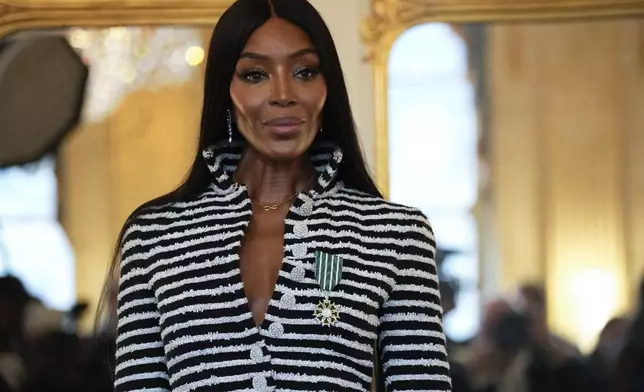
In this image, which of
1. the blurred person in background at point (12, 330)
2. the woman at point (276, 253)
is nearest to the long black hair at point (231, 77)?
the woman at point (276, 253)

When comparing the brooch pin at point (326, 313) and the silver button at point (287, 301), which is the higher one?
the silver button at point (287, 301)

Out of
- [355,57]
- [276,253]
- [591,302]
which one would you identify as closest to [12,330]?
[355,57]

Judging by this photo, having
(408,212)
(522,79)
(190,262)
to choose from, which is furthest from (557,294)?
(190,262)

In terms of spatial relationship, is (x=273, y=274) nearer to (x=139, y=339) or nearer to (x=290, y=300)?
(x=290, y=300)

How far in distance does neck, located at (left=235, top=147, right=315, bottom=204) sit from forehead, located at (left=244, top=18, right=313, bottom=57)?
107 millimetres

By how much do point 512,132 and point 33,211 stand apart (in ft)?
2.64

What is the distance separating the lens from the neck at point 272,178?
3.05 ft

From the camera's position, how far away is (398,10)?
60.0 inches

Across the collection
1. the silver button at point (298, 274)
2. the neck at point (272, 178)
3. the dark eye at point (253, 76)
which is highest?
the dark eye at point (253, 76)

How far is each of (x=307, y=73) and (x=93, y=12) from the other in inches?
30.4

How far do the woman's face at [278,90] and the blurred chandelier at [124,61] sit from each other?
2.22 feet

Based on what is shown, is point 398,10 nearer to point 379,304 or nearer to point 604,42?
point 604,42

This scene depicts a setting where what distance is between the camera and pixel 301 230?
0.88 meters

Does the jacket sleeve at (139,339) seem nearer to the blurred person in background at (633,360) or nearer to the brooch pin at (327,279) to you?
the brooch pin at (327,279)
